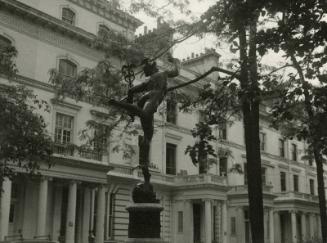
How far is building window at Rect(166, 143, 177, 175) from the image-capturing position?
3700cm

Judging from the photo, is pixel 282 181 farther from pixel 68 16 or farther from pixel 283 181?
pixel 68 16

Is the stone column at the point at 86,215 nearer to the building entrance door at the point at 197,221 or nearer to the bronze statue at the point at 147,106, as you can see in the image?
the building entrance door at the point at 197,221

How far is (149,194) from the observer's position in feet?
29.8

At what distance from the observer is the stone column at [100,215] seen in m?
28.5

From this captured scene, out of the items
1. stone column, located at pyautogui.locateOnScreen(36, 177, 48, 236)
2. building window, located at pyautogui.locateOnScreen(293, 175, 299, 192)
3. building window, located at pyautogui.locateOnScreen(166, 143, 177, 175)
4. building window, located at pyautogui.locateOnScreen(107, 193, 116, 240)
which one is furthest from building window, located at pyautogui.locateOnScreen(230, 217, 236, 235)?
stone column, located at pyautogui.locateOnScreen(36, 177, 48, 236)

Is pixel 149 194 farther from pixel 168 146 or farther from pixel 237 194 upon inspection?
pixel 237 194

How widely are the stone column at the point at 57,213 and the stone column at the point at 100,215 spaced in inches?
81.3

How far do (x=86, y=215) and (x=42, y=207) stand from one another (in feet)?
12.8

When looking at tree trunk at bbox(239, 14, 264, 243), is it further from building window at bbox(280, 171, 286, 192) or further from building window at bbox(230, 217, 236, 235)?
building window at bbox(280, 171, 286, 192)

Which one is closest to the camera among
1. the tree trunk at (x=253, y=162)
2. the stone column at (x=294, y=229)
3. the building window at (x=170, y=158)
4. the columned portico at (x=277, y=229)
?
the tree trunk at (x=253, y=162)

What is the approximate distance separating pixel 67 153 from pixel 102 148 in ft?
37.1

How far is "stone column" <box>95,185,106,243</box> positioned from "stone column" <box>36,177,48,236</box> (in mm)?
3695

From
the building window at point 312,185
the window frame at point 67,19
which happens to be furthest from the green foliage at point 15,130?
the building window at point 312,185

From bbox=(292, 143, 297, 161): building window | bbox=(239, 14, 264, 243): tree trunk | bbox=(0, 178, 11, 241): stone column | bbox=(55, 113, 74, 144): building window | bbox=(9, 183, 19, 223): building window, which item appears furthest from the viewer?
bbox=(292, 143, 297, 161): building window
